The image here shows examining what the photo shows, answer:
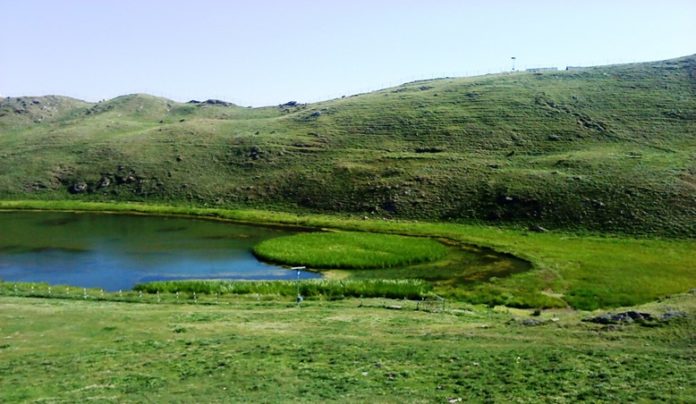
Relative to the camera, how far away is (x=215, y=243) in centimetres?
6875

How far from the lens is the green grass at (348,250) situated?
5794 cm

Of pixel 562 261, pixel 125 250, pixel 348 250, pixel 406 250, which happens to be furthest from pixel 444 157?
pixel 125 250

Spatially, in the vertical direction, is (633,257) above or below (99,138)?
below

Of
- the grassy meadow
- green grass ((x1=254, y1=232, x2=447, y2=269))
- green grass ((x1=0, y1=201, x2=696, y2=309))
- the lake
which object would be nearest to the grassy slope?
the grassy meadow

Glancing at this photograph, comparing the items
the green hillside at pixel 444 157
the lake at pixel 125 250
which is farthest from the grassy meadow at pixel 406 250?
the lake at pixel 125 250

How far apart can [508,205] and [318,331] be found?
57.6 metres

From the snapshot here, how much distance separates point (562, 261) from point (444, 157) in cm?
4874

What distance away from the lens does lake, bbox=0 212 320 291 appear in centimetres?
5347

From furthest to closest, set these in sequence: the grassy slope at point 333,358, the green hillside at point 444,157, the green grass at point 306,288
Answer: the green hillside at point 444,157 → the green grass at point 306,288 → the grassy slope at point 333,358

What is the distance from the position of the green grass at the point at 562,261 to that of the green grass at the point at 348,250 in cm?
709

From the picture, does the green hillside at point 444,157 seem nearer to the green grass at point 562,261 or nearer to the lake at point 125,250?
the green grass at point 562,261

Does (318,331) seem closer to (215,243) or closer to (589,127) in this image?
(215,243)

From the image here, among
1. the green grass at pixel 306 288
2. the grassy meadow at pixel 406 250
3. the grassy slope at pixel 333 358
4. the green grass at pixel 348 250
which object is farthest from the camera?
the green grass at pixel 348 250

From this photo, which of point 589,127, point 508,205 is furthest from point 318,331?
point 589,127
